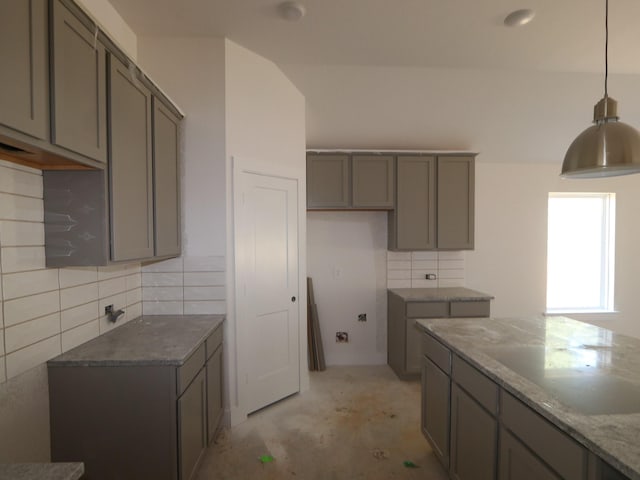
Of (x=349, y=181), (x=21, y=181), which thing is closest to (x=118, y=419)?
(x=21, y=181)

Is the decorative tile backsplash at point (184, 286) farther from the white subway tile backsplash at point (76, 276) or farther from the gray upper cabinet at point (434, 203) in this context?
the gray upper cabinet at point (434, 203)

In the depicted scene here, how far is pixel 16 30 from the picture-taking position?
3.48 feet

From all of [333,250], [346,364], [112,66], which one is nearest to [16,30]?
[112,66]

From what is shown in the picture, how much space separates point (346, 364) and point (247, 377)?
1.58 metres

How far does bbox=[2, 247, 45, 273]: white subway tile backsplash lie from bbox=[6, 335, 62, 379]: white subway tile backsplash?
363 millimetres

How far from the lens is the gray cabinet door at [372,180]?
11.8ft

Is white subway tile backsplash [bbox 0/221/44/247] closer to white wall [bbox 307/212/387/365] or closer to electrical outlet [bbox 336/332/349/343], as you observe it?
white wall [bbox 307/212/387/365]

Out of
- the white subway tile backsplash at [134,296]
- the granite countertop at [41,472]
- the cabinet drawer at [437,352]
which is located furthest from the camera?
the white subway tile backsplash at [134,296]

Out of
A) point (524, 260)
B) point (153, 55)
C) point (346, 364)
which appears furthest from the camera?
point (524, 260)

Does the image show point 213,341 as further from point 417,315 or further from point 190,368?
point 417,315

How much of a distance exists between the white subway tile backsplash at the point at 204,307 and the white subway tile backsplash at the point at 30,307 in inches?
35.8

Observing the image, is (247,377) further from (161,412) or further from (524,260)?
(524,260)

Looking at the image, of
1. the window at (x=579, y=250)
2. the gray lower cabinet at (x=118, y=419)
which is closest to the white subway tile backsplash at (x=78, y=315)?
the gray lower cabinet at (x=118, y=419)

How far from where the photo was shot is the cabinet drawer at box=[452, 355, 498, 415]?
146cm
